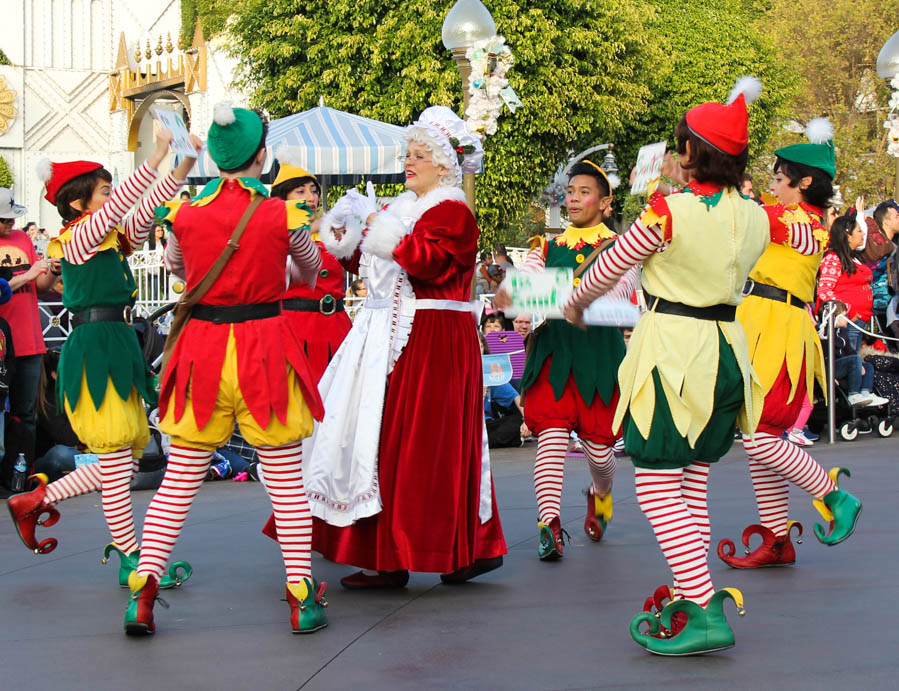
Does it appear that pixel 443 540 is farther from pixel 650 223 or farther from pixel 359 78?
pixel 359 78

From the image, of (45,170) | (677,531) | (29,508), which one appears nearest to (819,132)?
(677,531)

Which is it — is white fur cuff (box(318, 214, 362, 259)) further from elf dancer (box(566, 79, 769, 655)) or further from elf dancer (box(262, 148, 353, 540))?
elf dancer (box(262, 148, 353, 540))

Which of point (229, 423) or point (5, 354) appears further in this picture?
point (5, 354)

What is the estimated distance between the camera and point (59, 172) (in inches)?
201

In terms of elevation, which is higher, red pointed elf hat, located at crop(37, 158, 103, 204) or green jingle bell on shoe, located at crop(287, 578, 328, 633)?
red pointed elf hat, located at crop(37, 158, 103, 204)

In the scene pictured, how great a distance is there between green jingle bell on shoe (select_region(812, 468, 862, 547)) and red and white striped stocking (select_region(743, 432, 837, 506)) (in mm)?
46

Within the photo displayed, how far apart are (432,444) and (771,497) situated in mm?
1584

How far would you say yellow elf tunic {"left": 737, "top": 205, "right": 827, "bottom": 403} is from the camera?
5238 mm

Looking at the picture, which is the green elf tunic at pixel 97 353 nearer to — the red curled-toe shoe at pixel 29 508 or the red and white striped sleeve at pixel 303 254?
the red curled-toe shoe at pixel 29 508

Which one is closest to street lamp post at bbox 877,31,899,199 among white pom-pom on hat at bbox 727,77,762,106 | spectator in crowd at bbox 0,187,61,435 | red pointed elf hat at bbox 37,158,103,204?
spectator in crowd at bbox 0,187,61,435

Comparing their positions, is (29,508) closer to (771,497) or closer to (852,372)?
(771,497)

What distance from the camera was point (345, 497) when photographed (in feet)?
15.7

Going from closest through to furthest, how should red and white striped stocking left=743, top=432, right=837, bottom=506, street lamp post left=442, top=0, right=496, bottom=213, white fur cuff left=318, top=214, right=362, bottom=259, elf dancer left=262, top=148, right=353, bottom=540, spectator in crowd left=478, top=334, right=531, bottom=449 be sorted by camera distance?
white fur cuff left=318, top=214, right=362, bottom=259 < red and white striped stocking left=743, top=432, right=837, bottom=506 < elf dancer left=262, top=148, right=353, bottom=540 < street lamp post left=442, top=0, right=496, bottom=213 < spectator in crowd left=478, top=334, right=531, bottom=449

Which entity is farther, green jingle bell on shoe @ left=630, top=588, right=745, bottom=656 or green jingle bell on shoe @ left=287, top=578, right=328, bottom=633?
green jingle bell on shoe @ left=287, top=578, right=328, bottom=633
